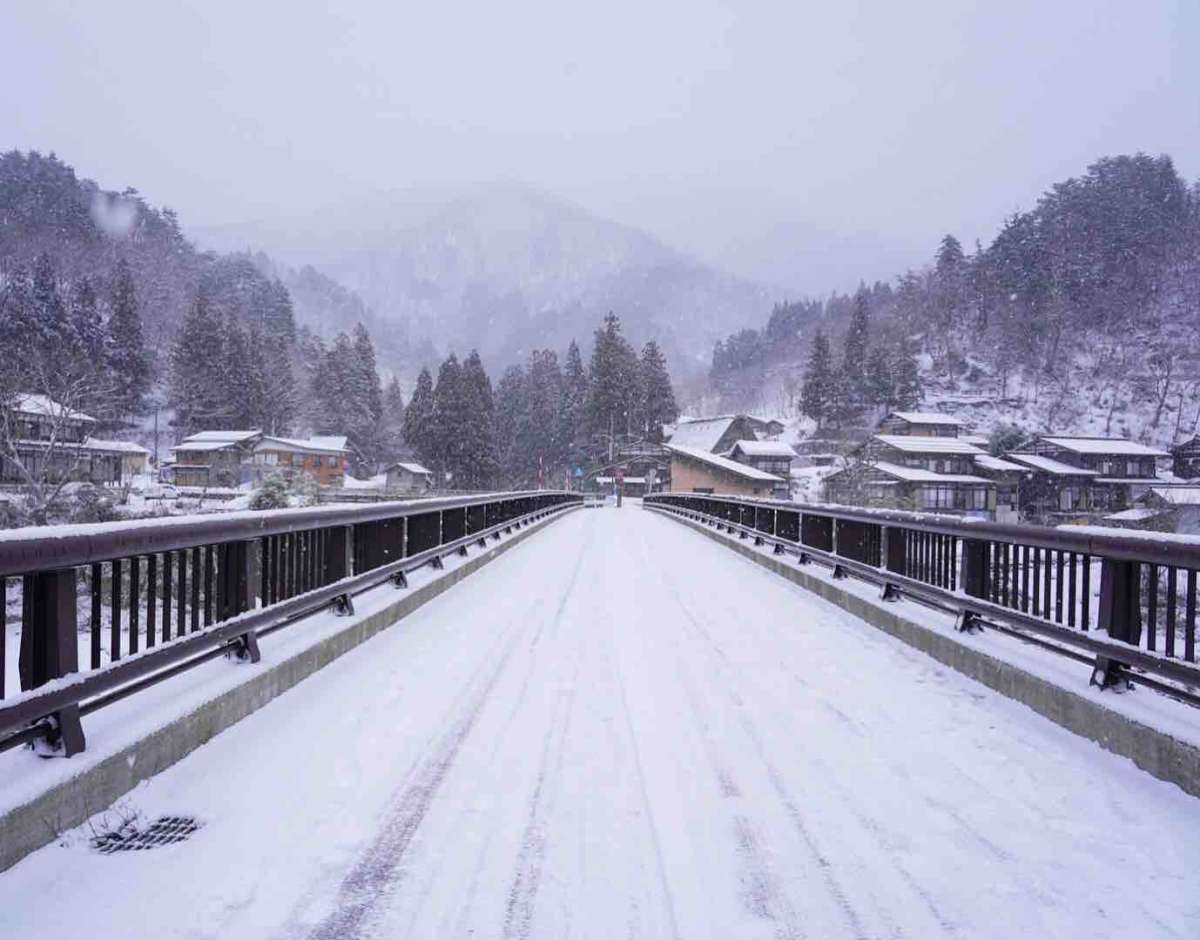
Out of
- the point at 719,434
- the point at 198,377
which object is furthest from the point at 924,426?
the point at 198,377

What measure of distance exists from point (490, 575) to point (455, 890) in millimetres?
8707

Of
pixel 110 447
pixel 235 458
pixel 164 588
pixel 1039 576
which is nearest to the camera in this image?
pixel 164 588

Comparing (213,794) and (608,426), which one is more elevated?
(608,426)

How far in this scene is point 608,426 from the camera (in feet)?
265

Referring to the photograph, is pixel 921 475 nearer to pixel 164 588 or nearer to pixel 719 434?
pixel 719 434

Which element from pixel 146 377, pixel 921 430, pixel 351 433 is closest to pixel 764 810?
pixel 921 430

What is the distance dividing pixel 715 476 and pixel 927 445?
17.5 meters

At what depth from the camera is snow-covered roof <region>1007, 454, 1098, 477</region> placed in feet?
195

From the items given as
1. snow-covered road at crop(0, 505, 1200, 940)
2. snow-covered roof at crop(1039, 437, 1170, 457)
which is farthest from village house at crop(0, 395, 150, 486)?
snow-covered roof at crop(1039, 437, 1170, 457)

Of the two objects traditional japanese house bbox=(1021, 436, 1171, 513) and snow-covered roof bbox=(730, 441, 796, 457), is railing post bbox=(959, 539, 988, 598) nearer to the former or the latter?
snow-covered roof bbox=(730, 441, 796, 457)

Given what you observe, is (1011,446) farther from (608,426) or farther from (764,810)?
(764,810)

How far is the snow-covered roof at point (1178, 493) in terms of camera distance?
49.9 m

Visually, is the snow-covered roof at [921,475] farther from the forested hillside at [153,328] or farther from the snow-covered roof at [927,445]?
the forested hillside at [153,328]

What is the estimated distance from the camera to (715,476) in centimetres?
6212
